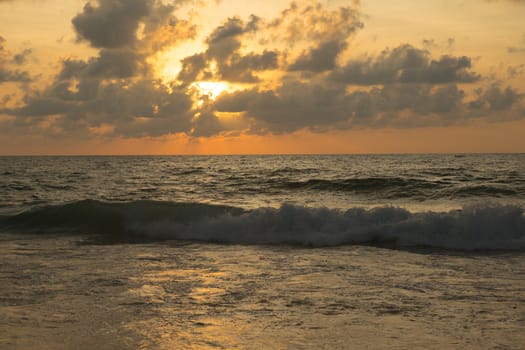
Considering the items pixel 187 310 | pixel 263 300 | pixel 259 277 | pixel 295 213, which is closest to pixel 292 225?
pixel 295 213

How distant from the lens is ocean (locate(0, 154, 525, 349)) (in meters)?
5.57

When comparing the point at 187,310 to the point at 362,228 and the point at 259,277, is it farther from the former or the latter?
the point at 362,228

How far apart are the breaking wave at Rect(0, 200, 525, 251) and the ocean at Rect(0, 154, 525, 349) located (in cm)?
5

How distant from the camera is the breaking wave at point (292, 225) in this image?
12.9m

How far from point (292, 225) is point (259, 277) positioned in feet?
20.2

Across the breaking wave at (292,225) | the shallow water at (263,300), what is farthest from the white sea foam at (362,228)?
the shallow water at (263,300)

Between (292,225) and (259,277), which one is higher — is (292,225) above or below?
above

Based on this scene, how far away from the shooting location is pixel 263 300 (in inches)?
273

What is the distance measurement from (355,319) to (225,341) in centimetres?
167

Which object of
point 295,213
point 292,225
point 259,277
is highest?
point 295,213

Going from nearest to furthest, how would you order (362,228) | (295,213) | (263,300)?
(263,300) → (362,228) → (295,213)

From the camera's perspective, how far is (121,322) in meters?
6.05

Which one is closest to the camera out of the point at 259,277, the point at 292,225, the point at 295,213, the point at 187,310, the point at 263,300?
the point at 187,310

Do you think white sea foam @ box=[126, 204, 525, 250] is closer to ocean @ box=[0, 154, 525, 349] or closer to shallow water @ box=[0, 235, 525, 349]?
ocean @ box=[0, 154, 525, 349]
